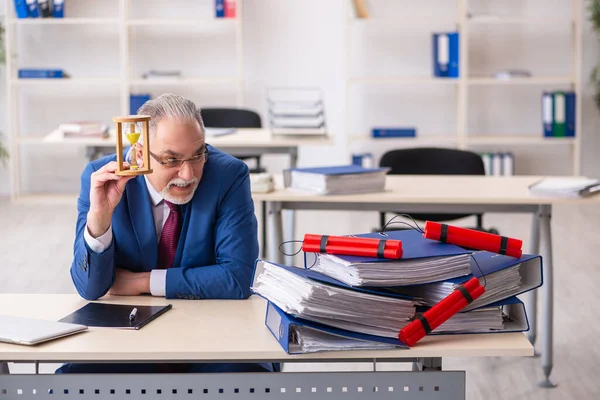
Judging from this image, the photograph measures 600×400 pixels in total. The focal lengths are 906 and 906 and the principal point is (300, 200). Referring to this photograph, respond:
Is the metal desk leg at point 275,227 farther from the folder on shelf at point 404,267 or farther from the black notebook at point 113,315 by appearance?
the folder on shelf at point 404,267

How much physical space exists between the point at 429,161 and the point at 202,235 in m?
2.21

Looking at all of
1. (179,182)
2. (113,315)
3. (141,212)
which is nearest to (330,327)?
(113,315)

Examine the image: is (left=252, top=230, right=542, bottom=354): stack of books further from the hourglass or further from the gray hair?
the gray hair

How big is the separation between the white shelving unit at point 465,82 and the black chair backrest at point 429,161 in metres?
2.54

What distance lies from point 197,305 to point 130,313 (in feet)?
0.57

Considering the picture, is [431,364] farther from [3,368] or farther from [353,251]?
[3,368]

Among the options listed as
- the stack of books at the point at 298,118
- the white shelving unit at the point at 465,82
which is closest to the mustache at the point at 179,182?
the stack of books at the point at 298,118

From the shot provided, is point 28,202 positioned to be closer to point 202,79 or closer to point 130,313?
point 202,79

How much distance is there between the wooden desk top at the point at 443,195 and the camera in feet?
10.9

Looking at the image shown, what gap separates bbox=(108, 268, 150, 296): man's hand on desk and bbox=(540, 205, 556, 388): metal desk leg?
1.65 meters

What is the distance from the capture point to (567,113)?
22.3ft

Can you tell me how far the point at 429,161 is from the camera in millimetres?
4320

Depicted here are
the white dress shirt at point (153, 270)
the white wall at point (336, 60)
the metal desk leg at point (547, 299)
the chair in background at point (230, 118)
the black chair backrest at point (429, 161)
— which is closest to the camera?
the white dress shirt at point (153, 270)

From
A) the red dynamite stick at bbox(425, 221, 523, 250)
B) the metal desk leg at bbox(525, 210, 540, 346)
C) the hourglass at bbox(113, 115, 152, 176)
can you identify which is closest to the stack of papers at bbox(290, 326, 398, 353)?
the red dynamite stick at bbox(425, 221, 523, 250)
